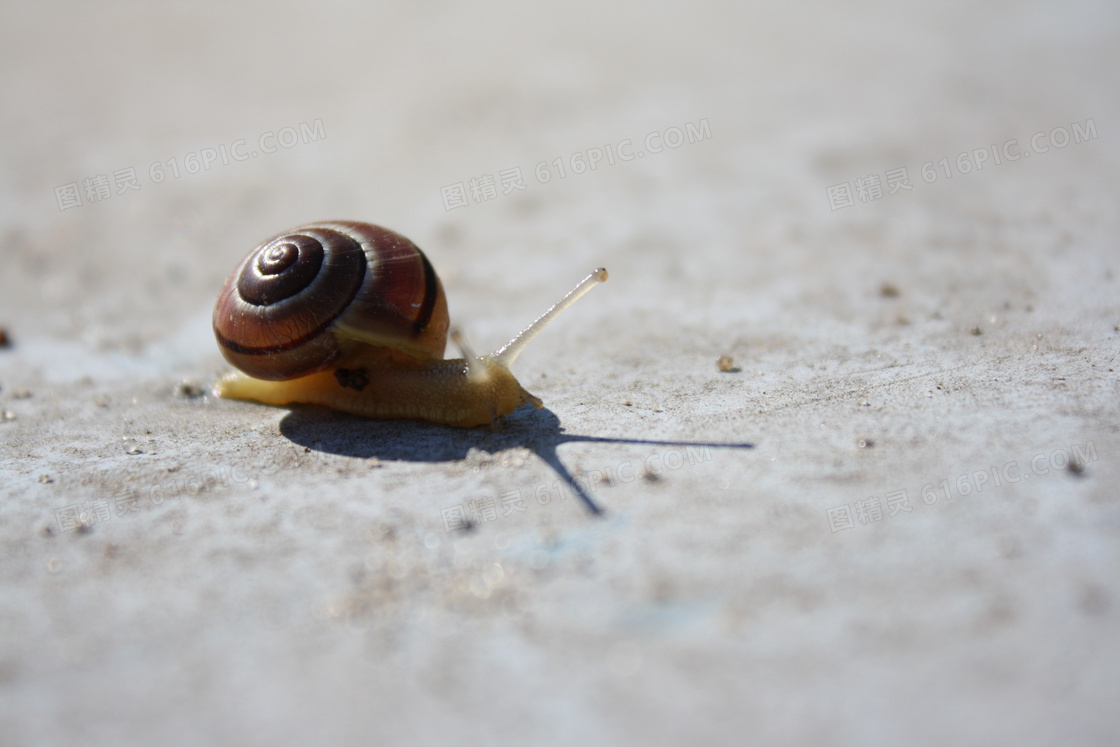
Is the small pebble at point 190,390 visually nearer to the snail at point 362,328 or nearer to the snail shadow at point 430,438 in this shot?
the snail at point 362,328

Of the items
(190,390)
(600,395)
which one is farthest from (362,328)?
(190,390)

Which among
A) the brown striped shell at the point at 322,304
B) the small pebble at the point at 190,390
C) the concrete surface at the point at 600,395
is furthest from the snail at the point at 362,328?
the small pebble at the point at 190,390

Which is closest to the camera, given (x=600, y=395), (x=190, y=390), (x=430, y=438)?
(x=430, y=438)

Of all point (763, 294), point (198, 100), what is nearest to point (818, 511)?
point (763, 294)

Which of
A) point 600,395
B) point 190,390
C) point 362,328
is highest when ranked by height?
point 362,328

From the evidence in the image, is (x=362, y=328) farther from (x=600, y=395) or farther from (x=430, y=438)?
(x=600, y=395)
